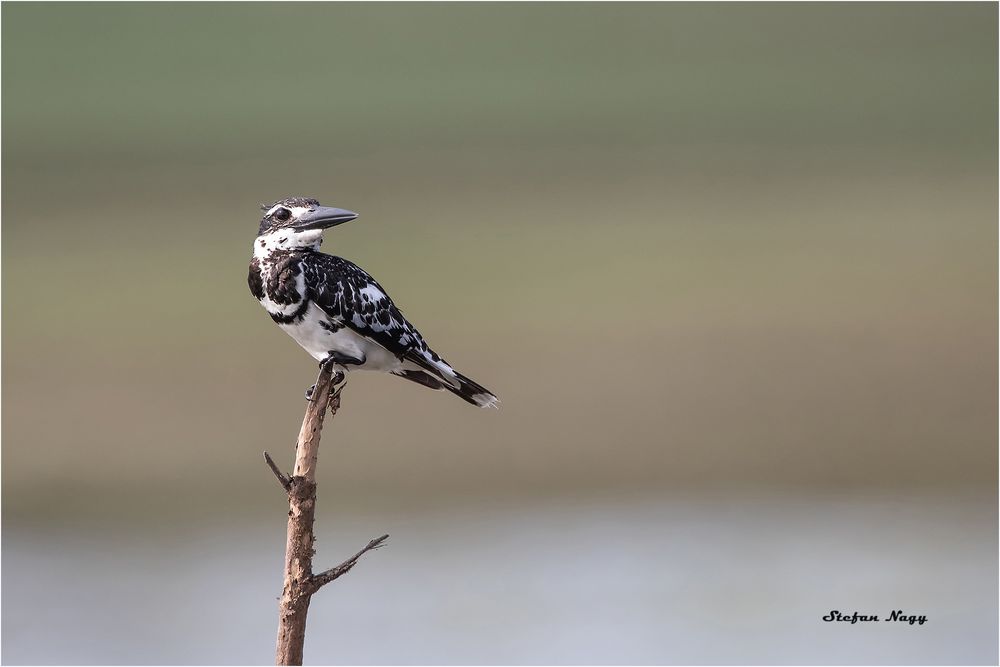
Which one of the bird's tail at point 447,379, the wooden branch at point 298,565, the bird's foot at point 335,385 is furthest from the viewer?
the bird's tail at point 447,379

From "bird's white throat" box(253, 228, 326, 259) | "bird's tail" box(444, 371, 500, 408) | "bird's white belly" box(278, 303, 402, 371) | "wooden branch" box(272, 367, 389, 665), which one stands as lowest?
"wooden branch" box(272, 367, 389, 665)

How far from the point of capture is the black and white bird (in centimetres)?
370

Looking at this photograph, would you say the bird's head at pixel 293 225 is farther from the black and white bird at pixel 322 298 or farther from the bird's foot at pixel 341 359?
the bird's foot at pixel 341 359

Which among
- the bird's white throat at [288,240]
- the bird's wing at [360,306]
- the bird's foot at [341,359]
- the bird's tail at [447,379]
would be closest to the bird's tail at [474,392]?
the bird's tail at [447,379]

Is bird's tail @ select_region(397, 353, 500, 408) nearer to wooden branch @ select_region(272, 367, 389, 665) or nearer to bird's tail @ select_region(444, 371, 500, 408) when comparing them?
bird's tail @ select_region(444, 371, 500, 408)

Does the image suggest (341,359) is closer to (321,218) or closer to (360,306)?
(360,306)

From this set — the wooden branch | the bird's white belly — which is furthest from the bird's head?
the wooden branch

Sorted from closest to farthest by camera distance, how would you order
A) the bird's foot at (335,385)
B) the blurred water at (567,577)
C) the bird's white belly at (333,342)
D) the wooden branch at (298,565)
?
the wooden branch at (298,565) → the bird's foot at (335,385) → the bird's white belly at (333,342) → the blurred water at (567,577)

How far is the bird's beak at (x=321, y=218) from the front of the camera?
3656 millimetres

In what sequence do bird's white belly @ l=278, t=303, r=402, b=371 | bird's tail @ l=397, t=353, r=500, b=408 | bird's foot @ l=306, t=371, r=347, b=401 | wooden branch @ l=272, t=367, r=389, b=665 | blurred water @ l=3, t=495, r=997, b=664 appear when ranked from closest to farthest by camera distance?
wooden branch @ l=272, t=367, r=389, b=665 < bird's foot @ l=306, t=371, r=347, b=401 < bird's white belly @ l=278, t=303, r=402, b=371 < bird's tail @ l=397, t=353, r=500, b=408 < blurred water @ l=3, t=495, r=997, b=664

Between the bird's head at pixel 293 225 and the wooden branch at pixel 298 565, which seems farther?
the bird's head at pixel 293 225

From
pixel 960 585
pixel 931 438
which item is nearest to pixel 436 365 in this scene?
pixel 960 585

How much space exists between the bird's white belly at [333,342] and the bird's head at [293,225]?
0.19m

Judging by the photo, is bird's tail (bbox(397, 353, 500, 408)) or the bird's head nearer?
the bird's head
